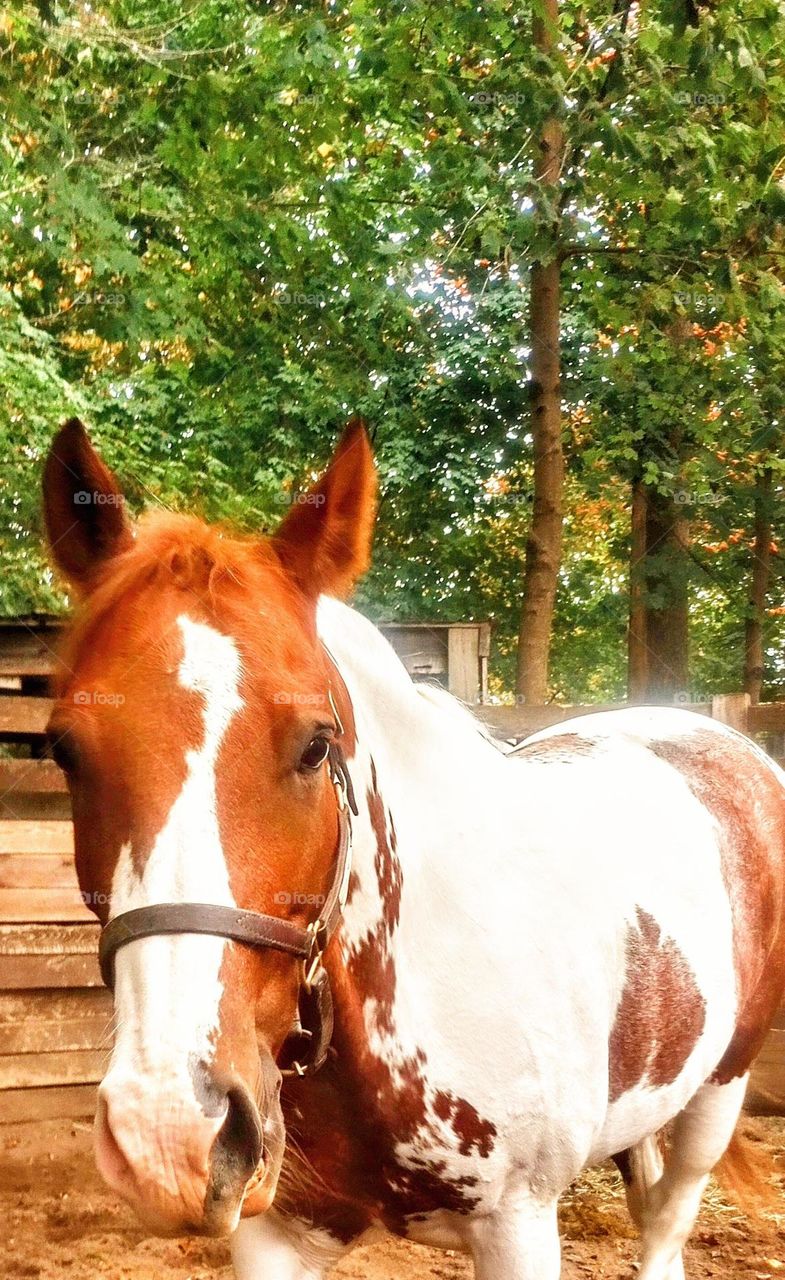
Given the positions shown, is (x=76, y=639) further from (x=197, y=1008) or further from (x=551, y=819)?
(x=551, y=819)

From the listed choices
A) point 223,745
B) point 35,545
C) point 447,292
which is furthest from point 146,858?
point 447,292

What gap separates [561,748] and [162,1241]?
A: 230 cm

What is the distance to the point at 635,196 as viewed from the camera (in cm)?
467

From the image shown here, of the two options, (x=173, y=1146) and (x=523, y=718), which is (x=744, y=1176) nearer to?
(x=523, y=718)

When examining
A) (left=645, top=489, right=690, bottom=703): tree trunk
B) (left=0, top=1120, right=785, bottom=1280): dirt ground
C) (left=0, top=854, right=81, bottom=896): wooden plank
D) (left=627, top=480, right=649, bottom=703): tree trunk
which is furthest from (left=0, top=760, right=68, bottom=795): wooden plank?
(left=645, top=489, right=690, bottom=703): tree trunk

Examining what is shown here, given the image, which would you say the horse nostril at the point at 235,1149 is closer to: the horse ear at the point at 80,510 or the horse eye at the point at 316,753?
the horse eye at the point at 316,753

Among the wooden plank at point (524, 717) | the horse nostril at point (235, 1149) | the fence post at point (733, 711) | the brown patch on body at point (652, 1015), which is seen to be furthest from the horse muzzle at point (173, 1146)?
the fence post at point (733, 711)

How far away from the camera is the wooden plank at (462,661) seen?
692 centimetres

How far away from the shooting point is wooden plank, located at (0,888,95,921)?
414 centimetres

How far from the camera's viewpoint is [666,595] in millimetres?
8625

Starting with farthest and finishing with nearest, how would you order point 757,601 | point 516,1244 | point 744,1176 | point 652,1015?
point 757,601
point 744,1176
point 652,1015
point 516,1244

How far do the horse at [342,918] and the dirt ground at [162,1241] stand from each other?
0.82 meters

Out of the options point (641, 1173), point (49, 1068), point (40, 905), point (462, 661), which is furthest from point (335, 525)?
point (462, 661)

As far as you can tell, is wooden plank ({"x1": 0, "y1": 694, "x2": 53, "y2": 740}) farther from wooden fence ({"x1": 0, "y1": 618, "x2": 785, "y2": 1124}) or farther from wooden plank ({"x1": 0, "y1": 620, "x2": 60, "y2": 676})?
wooden plank ({"x1": 0, "y1": 620, "x2": 60, "y2": 676})
